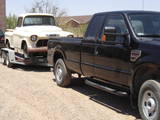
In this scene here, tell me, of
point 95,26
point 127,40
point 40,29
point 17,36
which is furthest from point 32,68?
point 127,40

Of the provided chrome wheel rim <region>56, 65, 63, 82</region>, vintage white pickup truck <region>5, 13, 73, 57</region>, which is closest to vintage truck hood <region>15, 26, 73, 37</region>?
vintage white pickup truck <region>5, 13, 73, 57</region>

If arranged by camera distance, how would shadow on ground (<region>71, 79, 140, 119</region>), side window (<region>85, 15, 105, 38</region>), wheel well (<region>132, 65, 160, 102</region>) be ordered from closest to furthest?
wheel well (<region>132, 65, 160, 102</region>)
shadow on ground (<region>71, 79, 140, 119</region>)
side window (<region>85, 15, 105, 38</region>)

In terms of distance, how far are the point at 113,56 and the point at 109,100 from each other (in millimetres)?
1559

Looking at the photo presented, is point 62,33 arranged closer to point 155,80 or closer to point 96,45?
point 96,45

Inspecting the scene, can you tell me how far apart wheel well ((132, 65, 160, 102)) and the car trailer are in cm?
721

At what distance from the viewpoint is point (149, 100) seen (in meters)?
6.54

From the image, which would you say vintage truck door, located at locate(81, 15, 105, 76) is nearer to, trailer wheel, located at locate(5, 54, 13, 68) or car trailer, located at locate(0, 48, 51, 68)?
car trailer, located at locate(0, 48, 51, 68)

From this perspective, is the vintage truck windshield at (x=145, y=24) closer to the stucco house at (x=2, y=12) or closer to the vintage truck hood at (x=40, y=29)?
the vintage truck hood at (x=40, y=29)

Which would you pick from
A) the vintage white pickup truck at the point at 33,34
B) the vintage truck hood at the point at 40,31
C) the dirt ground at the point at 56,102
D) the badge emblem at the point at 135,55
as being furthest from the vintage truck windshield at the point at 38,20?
the badge emblem at the point at 135,55

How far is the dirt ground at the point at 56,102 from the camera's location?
23.9ft

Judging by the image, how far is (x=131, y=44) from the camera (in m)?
7.01

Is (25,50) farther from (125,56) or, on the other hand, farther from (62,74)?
(125,56)

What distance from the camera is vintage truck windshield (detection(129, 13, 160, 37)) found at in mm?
7387

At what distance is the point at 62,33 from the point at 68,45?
15.8 ft
